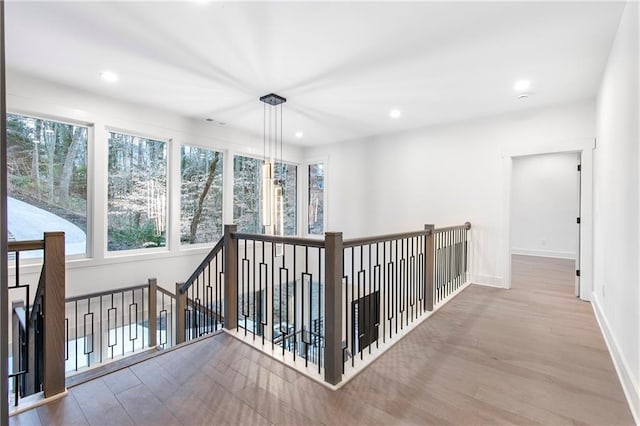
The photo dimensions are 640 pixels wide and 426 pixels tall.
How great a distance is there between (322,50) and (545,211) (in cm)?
717

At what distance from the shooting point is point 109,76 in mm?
3318

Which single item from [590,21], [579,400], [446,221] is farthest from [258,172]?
[579,400]

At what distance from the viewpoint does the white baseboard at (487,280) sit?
14.6 ft

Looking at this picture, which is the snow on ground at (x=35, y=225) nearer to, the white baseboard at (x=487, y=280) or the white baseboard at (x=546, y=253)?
the white baseboard at (x=487, y=280)

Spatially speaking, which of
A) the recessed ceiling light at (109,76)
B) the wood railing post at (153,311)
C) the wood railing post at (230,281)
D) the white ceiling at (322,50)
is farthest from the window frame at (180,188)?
the wood railing post at (230,281)

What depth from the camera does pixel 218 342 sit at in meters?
2.71

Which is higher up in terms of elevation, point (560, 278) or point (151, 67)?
point (151, 67)

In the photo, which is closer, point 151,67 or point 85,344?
point 151,67

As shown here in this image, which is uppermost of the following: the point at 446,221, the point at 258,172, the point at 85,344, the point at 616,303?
the point at 258,172

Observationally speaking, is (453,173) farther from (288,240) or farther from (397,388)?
(397,388)

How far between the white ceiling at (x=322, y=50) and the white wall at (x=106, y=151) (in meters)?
0.21

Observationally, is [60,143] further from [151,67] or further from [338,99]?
[338,99]

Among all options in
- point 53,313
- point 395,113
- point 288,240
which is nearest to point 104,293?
point 53,313

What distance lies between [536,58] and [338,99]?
2140 millimetres
